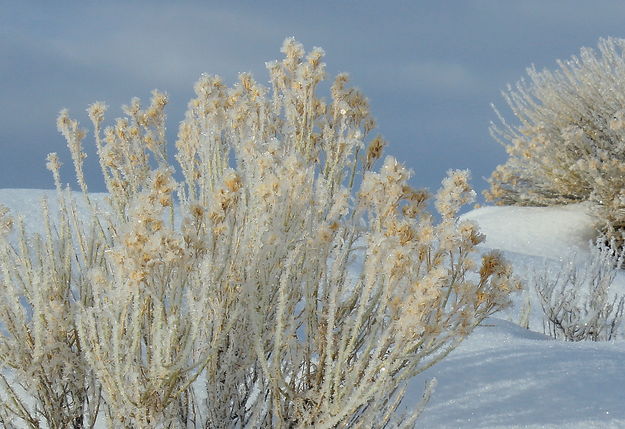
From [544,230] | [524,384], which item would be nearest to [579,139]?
[544,230]

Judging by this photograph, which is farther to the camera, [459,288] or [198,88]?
[198,88]

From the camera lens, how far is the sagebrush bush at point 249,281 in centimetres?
183

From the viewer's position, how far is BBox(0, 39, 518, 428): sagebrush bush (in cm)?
183

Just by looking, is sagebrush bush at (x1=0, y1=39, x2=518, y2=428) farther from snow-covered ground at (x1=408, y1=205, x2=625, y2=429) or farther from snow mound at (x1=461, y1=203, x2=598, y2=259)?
snow mound at (x1=461, y1=203, x2=598, y2=259)

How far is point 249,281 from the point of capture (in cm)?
202

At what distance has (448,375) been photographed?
10.5ft

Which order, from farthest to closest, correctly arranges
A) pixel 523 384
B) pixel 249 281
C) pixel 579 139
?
pixel 579 139, pixel 523 384, pixel 249 281

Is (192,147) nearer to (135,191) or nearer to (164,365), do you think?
(135,191)

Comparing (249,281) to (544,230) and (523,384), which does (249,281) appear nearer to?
(523,384)

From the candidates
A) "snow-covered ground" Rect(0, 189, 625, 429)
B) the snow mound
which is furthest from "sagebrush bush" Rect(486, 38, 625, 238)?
"snow-covered ground" Rect(0, 189, 625, 429)

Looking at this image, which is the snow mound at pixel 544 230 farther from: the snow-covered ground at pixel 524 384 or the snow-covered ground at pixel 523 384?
the snow-covered ground at pixel 524 384

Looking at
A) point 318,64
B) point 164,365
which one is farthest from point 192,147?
point 164,365

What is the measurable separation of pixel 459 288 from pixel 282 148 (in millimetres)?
1183

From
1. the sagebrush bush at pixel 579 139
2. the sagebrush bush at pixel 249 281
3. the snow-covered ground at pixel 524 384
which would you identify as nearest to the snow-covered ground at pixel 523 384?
the snow-covered ground at pixel 524 384
